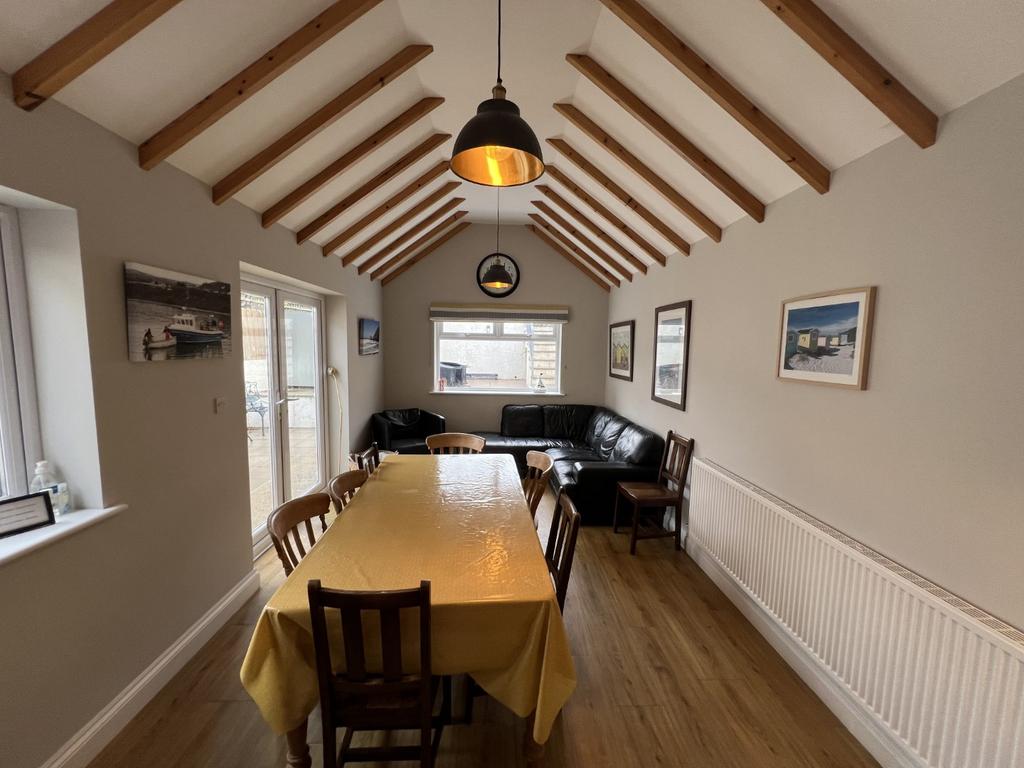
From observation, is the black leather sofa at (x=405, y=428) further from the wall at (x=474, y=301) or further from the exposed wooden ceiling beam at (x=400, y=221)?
the exposed wooden ceiling beam at (x=400, y=221)

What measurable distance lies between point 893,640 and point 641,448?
2.40 meters

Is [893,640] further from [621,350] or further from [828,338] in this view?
[621,350]

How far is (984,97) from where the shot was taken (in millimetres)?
1351

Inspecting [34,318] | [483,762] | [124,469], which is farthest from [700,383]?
[34,318]

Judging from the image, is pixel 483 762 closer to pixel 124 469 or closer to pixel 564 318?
pixel 124 469

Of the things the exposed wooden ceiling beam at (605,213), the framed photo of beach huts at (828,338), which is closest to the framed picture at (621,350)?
the exposed wooden ceiling beam at (605,213)

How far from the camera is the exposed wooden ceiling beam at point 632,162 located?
2.76m

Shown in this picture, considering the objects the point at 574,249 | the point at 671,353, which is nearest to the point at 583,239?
the point at 574,249

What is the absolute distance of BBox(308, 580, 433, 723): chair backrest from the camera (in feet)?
3.86

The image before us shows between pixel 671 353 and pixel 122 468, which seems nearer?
pixel 122 468

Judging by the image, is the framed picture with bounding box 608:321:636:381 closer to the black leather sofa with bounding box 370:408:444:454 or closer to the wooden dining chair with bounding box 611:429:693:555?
the wooden dining chair with bounding box 611:429:693:555

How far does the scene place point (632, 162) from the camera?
2.79 metres

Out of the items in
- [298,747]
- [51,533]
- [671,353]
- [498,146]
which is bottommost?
[298,747]

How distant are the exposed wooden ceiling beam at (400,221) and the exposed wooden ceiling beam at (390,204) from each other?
35 centimetres
